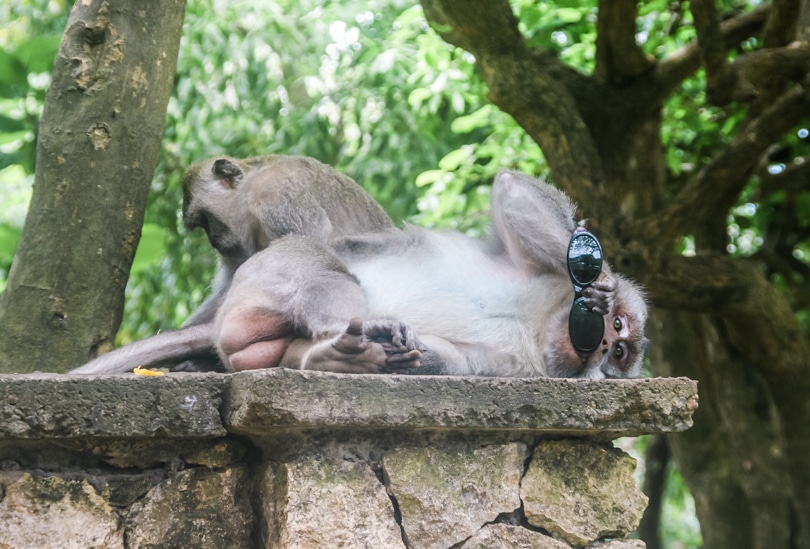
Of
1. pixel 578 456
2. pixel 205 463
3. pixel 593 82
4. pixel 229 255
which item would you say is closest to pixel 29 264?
pixel 229 255

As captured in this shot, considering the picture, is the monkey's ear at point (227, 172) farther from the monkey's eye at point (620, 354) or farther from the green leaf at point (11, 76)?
the monkey's eye at point (620, 354)

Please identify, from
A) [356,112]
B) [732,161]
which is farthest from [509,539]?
[356,112]

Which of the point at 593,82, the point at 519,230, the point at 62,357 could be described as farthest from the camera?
the point at 593,82

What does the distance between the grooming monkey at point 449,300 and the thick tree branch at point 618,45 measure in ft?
9.26

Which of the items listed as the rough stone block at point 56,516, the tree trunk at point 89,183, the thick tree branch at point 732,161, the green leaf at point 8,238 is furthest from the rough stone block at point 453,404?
the thick tree branch at point 732,161

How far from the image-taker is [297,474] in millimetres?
2131

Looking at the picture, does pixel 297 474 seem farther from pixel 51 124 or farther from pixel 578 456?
pixel 51 124

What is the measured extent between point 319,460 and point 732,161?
4032 millimetres

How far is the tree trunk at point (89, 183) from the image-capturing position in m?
3.15

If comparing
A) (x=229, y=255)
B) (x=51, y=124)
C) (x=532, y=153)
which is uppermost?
(x=51, y=124)

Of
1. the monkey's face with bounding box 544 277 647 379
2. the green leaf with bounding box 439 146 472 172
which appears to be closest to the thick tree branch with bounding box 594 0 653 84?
the green leaf with bounding box 439 146 472 172

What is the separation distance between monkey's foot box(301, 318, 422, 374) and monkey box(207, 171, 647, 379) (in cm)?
6

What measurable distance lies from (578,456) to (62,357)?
177 centimetres

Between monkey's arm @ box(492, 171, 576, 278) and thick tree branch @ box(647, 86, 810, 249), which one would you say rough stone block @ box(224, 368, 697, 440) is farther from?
thick tree branch @ box(647, 86, 810, 249)
